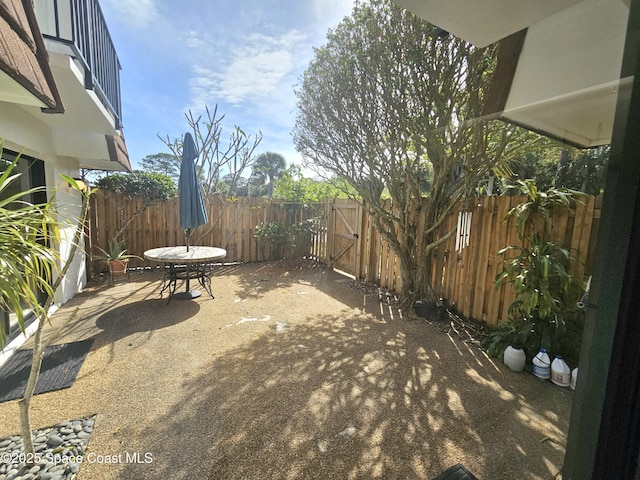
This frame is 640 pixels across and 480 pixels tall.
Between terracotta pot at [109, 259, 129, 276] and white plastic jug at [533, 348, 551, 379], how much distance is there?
6.71 meters

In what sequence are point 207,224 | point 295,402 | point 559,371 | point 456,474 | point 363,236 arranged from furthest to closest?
1. point 207,224
2. point 363,236
3. point 559,371
4. point 295,402
5. point 456,474

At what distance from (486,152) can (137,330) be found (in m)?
4.94

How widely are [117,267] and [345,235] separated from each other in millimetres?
4892

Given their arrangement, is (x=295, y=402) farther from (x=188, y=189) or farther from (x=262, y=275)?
(x=262, y=275)

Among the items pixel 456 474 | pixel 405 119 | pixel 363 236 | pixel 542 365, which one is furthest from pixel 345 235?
pixel 456 474

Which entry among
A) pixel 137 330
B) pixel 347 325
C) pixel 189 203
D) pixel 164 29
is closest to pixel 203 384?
pixel 137 330

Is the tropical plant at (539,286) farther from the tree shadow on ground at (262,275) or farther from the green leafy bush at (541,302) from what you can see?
the tree shadow on ground at (262,275)

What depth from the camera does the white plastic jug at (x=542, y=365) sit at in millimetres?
2574

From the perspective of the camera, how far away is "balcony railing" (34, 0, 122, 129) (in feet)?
8.07

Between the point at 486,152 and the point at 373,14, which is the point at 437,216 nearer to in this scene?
the point at 486,152

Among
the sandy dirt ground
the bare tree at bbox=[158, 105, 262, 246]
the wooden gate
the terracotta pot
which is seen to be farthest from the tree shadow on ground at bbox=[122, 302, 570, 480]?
the bare tree at bbox=[158, 105, 262, 246]

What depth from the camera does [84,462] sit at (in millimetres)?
1680

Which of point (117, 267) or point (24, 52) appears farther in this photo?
point (117, 267)

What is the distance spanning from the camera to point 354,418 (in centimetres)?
211
